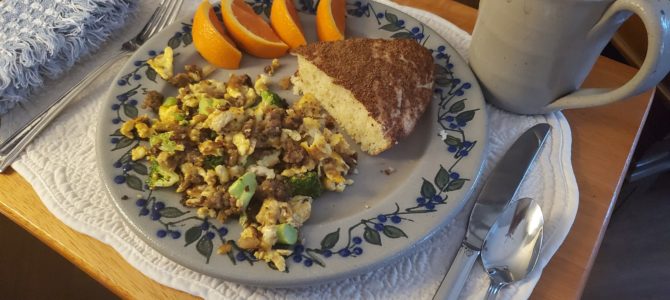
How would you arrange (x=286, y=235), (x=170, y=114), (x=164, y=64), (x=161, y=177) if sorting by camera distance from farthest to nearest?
(x=164, y=64) → (x=170, y=114) → (x=161, y=177) → (x=286, y=235)

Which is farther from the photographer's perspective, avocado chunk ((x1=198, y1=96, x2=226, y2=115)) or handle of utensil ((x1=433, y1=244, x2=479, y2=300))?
avocado chunk ((x1=198, y1=96, x2=226, y2=115))

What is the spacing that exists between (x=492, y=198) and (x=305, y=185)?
0.39 metres

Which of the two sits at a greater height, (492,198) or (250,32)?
(250,32)

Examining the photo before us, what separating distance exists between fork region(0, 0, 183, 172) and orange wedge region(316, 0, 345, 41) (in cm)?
42

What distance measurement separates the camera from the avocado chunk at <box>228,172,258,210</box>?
1006mm

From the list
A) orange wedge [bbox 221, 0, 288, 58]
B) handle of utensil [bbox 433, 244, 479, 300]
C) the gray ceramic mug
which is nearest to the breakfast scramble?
orange wedge [bbox 221, 0, 288, 58]

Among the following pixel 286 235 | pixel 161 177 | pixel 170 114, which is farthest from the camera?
pixel 170 114

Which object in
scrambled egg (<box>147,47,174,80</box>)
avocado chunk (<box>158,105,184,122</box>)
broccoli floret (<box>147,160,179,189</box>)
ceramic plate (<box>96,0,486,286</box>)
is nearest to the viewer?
ceramic plate (<box>96,0,486,286</box>)

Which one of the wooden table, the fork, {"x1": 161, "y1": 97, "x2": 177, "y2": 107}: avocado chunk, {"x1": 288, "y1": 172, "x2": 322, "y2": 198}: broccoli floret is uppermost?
the fork

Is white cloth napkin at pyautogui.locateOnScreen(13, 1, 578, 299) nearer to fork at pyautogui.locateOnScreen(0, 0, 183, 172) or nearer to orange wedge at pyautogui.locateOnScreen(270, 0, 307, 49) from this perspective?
fork at pyautogui.locateOnScreen(0, 0, 183, 172)

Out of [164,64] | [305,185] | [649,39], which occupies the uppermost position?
[649,39]

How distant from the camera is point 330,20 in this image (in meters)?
1.36

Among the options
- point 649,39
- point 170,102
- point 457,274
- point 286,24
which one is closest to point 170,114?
point 170,102

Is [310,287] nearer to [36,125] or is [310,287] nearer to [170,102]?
[170,102]
